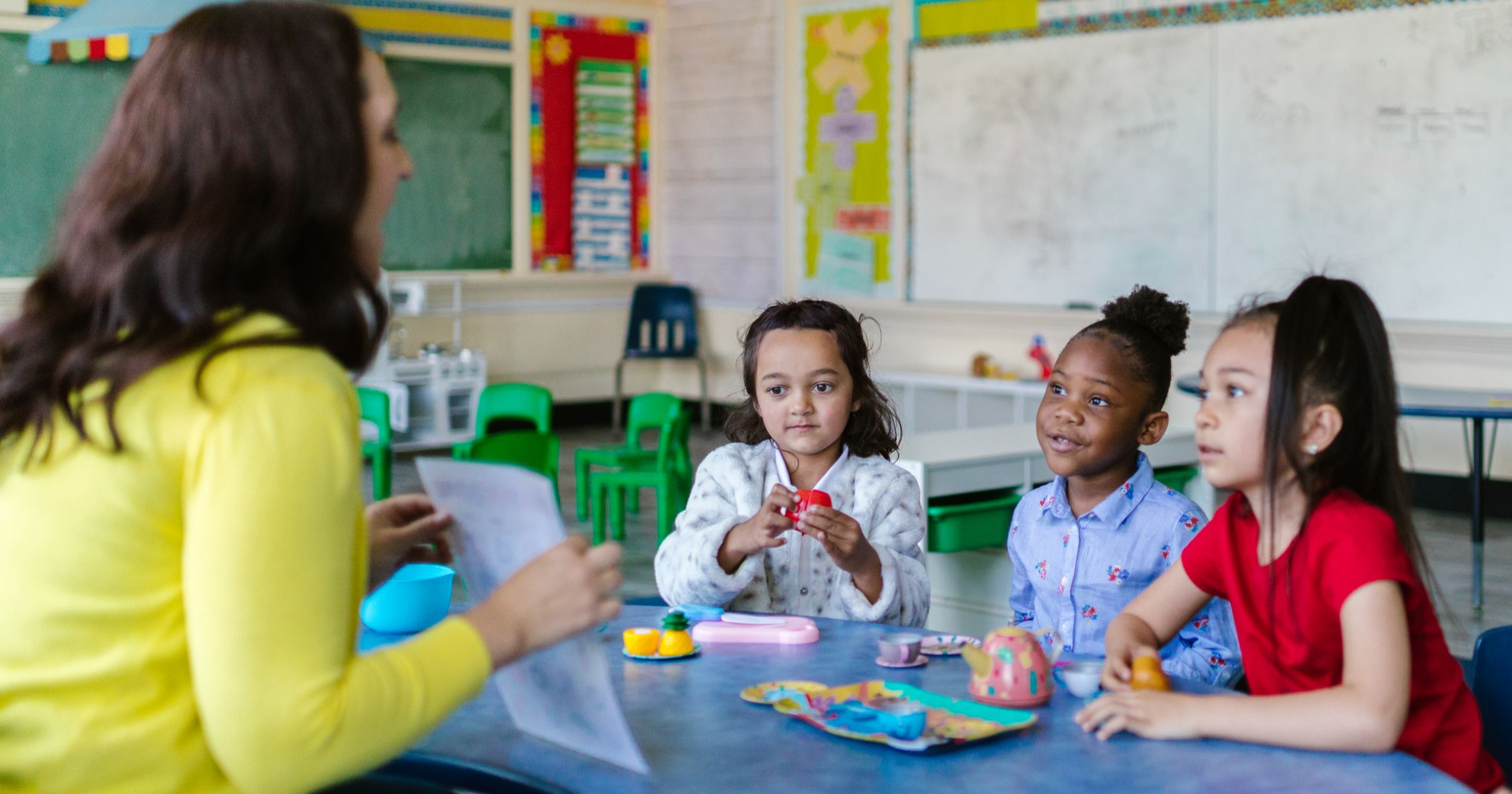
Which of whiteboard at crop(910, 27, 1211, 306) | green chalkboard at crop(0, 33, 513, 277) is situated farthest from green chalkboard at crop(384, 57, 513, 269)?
whiteboard at crop(910, 27, 1211, 306)

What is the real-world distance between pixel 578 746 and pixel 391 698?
33cm

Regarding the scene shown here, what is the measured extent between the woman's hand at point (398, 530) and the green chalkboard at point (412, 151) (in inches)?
237

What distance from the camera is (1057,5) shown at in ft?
21.7

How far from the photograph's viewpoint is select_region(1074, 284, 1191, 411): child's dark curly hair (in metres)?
2.06

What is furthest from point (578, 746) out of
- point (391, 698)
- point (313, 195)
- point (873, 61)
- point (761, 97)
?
point (761, 97)

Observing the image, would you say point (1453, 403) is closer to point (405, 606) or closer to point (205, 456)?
point (405, 606)


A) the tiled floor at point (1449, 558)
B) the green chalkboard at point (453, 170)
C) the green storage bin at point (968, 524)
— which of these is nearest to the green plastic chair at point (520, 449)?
the tiled floor at point (1449, 558)

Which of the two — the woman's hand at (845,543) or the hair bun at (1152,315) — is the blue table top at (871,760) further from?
the hair bun at (1152,315)

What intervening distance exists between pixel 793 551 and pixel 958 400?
4.94 m

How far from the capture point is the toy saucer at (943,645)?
1555 mm

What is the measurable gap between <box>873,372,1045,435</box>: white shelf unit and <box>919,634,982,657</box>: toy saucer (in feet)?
15.8

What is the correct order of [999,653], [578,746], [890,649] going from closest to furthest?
1. [578,746]
2. [999,653]
3. [890,649]

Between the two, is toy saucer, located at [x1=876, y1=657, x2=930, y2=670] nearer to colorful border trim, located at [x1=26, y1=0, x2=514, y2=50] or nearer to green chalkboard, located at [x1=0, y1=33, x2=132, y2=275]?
green chalkboard, located at [x1=0, y1=33, x2=132, y2=275]

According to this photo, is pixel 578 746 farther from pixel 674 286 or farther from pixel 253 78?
pixel 674 286
